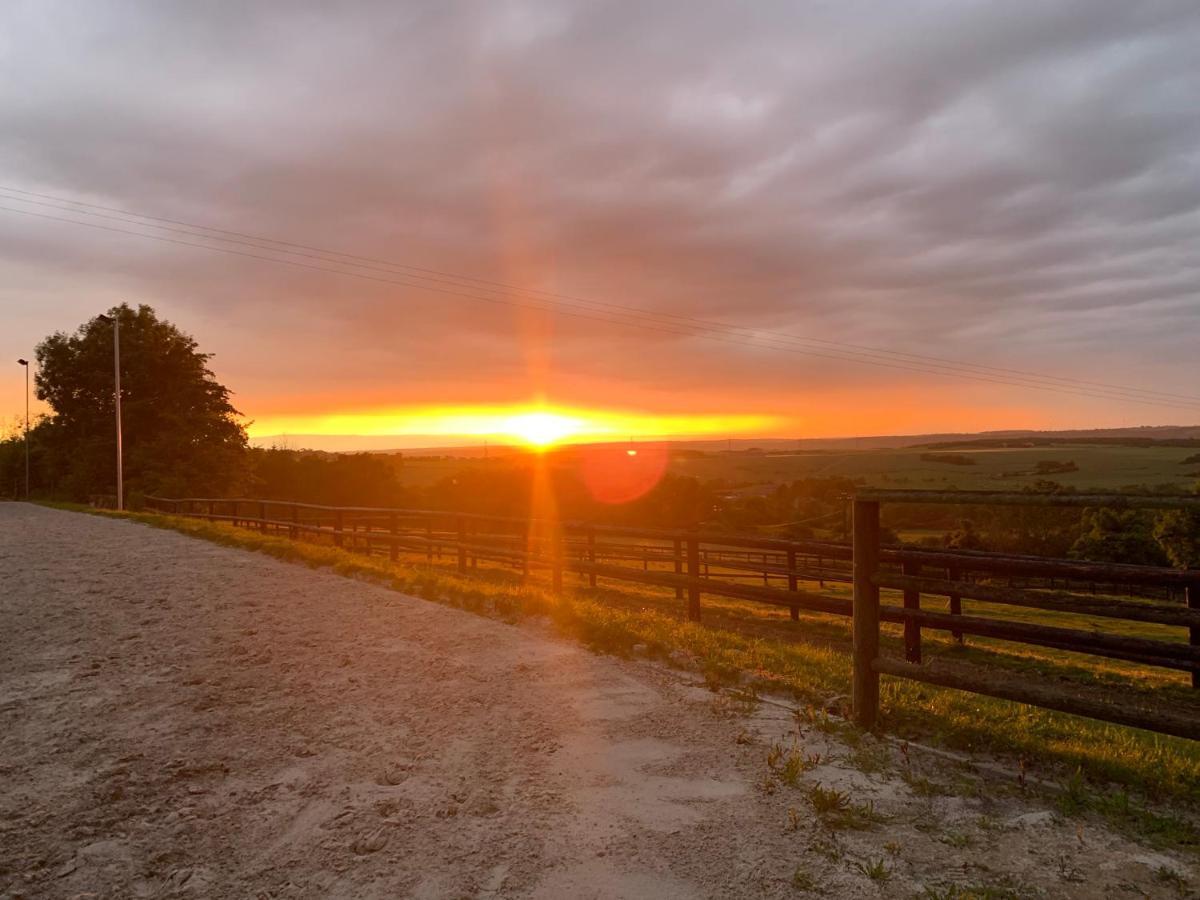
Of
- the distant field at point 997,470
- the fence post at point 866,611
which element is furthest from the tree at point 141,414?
the distant field at point 997,470

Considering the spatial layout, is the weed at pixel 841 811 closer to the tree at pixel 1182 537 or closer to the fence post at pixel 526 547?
the fence post at pixel 526 547

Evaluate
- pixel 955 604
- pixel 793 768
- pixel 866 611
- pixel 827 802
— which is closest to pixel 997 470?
pixel 955 604

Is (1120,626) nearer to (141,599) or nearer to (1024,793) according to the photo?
(1024,793)

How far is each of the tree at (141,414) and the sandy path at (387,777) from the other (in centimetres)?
3828

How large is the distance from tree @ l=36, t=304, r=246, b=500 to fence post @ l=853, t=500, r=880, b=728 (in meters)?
42.7

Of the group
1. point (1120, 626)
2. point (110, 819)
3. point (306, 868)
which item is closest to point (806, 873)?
point (306, 868)

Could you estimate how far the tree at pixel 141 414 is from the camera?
41.8 meters

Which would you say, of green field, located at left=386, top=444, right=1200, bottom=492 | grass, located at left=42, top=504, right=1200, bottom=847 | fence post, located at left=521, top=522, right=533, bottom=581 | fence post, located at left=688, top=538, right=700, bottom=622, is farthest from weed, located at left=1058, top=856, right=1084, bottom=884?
green field, located at left=386, top=444, right=1200, bottom=492

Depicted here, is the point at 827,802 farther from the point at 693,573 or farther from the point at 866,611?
the point at 693,573

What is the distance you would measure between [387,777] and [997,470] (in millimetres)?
123515

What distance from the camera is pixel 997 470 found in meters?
112

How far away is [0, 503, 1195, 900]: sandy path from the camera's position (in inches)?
130

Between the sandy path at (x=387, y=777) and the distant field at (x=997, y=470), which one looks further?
the distant field at (x=997, y=470)

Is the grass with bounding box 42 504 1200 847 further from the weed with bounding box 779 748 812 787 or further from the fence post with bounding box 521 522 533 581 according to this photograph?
the fence post with bounding box 521 522 533 581
